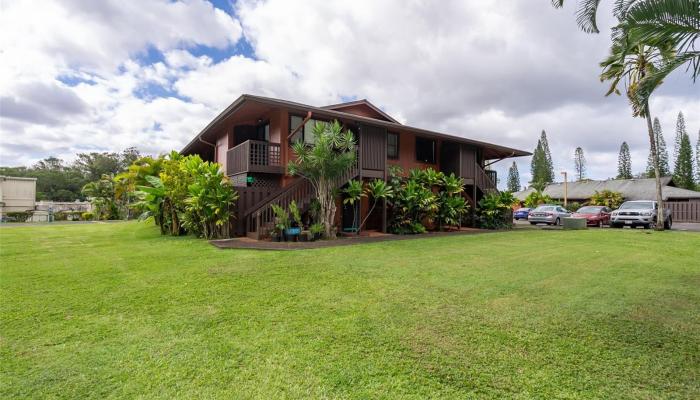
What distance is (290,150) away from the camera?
39.9ft

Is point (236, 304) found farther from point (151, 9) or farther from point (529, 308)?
point (151, 9)

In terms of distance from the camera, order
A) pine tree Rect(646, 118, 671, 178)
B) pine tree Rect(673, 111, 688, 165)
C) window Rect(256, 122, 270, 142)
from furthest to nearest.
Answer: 1. pine tree Rect(646, 118, 671, 178)
2. pine tree Rect(673, 111, 688, 165)
3. window Rect(256, 122, 270, 142)

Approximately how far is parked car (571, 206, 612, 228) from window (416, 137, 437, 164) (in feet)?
36.1

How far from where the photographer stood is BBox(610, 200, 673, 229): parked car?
17.1 metres

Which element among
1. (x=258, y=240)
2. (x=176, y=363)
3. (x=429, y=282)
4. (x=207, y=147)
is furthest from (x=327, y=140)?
(x=207, y=147)

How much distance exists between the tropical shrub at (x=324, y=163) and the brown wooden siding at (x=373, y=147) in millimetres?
1542

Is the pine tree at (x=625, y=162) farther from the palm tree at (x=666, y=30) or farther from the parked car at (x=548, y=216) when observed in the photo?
the palm tree at (x=666, y=30)

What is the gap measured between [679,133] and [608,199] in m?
22.7

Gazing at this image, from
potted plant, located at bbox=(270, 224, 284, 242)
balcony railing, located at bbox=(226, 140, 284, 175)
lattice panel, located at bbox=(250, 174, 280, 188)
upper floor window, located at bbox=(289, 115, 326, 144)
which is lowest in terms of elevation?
potted plant, located at bbox=(270, 224, 284, 242)

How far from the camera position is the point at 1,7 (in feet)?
23.4

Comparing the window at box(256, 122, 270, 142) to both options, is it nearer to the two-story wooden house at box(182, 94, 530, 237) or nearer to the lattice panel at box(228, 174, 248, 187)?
the two-story wooden house at box(182, 94, 530, 237)

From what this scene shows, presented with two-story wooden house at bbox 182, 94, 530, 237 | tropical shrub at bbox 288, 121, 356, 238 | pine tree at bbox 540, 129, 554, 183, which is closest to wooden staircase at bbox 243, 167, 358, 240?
two-story wooden house at bbox 182, 94, 530, 237

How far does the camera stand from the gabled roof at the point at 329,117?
402 inches

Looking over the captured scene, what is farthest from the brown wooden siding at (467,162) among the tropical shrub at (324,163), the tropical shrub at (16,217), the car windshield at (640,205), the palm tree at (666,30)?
the tropical shrub at (16,217)
